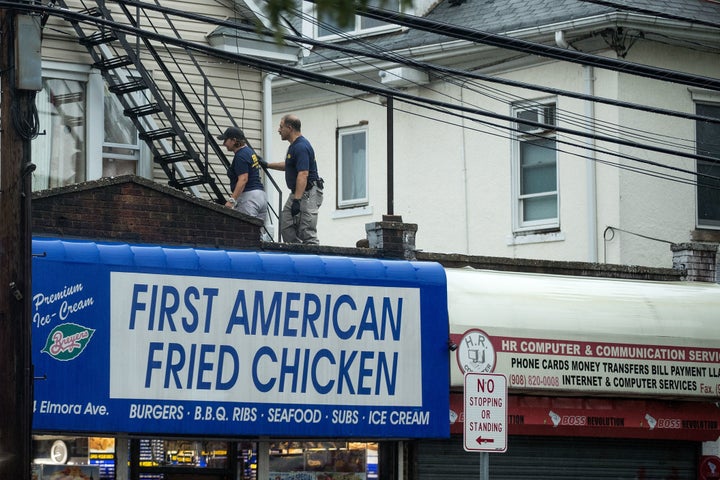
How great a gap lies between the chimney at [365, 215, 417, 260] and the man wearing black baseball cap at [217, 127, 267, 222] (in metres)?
1.38

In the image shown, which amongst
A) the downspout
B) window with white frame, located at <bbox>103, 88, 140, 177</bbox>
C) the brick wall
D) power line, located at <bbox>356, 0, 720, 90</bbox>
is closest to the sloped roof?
the downspout

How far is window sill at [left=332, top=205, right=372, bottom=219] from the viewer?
25.5 m

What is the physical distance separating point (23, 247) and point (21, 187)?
0.48 meters

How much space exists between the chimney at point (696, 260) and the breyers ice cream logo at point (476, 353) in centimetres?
730

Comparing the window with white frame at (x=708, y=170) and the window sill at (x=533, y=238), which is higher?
the window with white frame at (x=708, y=170)

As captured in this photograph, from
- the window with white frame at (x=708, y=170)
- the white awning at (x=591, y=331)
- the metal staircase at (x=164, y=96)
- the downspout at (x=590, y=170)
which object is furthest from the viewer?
the window with white frame at (x=708, y=170)

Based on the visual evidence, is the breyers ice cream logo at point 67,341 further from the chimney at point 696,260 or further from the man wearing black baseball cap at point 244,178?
the chimney at point 696,260

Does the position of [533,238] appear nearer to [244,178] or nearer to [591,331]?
[591,331]

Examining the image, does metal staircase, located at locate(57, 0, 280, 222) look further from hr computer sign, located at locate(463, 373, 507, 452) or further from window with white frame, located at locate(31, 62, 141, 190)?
hr computer sign, located at locate(463, 373, 507, 452)

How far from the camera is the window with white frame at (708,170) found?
23.0 m

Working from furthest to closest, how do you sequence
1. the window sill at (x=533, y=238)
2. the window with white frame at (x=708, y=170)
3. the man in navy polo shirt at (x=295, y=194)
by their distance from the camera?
1. the window with white frame at (x=708, y=170)
2. the window sill at (x=533, y=238)
3. the man in navy polo shirt at (x=295, y=194)

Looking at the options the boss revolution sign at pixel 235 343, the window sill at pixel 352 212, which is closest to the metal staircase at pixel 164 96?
the boss revolution sign at pixel 235 343

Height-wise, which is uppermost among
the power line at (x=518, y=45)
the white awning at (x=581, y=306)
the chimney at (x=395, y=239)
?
the power line at (x=518, y=45)

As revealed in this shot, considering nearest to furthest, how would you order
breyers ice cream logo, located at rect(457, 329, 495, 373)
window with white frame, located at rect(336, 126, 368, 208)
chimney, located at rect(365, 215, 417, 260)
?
breyers ice cream logo, located at rect(457, 329, 495, 373) < chimney, located at rect(365, 215, 417, 260) < window with white frame, located at rect(336, 126, 368, 208)
